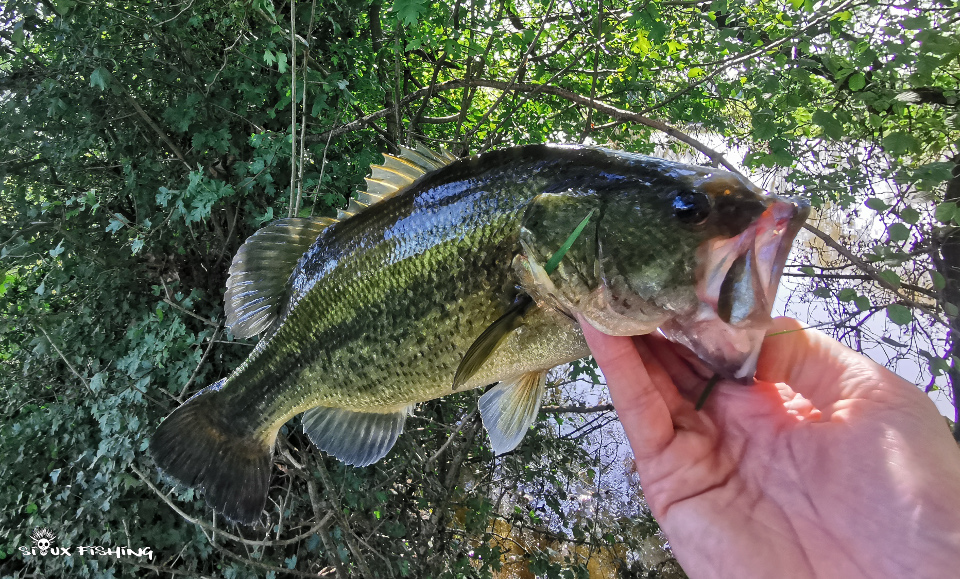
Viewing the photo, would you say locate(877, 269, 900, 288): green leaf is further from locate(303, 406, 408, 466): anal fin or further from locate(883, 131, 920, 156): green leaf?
locate(303, 406, 408, 466): anal fin

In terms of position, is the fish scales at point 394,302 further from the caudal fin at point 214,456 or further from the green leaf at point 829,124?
the green leaf at point 829,124

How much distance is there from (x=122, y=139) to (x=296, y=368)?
7.24 ft

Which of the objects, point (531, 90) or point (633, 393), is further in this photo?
point (531, 90)

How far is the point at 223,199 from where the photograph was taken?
2.67 meters

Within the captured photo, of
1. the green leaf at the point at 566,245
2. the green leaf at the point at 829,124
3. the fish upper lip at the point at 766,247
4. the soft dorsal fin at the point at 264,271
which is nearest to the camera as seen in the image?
the fish upper lip at the point at 766,247

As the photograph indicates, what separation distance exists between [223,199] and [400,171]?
1.87m

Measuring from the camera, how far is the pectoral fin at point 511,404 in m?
1.30

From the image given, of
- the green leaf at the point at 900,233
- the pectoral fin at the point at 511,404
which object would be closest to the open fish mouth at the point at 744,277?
the pectoral fin at the point at 511,404

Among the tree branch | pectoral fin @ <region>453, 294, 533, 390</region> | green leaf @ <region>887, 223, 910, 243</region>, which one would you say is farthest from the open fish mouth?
green leaf @ <region>887, 223, 910, 243</region>

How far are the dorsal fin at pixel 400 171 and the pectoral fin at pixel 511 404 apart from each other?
638mm

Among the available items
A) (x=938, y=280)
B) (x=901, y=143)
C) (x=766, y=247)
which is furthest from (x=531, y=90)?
(x=938, y=280)

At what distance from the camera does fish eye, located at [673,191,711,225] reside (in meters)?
0.94

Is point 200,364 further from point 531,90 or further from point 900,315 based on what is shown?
point 900,315

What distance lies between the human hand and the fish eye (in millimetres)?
311
